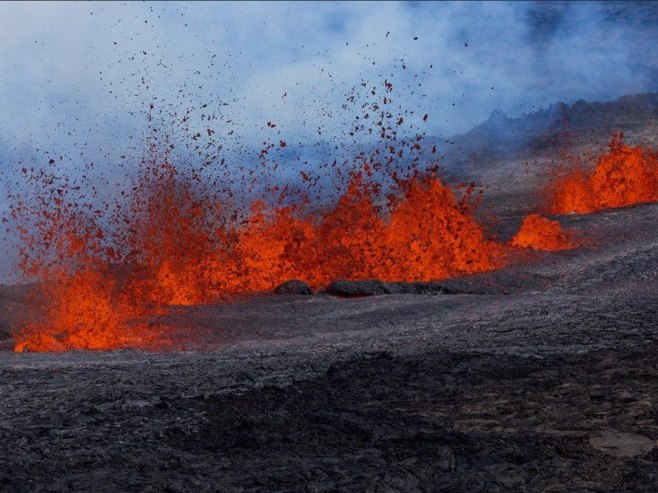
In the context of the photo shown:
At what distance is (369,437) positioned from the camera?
24.4 ft

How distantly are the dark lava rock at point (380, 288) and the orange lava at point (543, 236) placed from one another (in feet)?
13.4

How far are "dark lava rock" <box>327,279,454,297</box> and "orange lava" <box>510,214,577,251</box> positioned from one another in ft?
13.4

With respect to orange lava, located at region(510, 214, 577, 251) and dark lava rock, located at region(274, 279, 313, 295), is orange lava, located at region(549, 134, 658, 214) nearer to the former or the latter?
orange lava, located at region(510, 214, 577, 251)

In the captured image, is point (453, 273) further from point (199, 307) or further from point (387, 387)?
point (387, 387)

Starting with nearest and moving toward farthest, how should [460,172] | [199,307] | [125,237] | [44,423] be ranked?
[44,423] → [199,307] → [125,237] → [460,172]

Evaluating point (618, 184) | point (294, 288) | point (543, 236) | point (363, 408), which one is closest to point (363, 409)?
point (363, 408)

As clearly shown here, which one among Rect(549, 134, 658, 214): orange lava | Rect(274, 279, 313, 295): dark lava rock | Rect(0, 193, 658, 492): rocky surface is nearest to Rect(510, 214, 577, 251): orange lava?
Rect(549, 134, 658, 214): orange lava

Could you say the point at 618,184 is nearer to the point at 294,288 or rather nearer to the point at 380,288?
the point at 380,288

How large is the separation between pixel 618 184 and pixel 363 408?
20466 millimetres

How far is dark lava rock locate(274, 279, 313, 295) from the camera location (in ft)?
60.7

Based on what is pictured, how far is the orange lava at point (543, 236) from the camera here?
69.3ft

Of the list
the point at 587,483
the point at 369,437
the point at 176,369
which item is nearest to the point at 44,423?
the point at 176,369

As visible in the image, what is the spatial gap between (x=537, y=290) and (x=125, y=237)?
10.1 metres

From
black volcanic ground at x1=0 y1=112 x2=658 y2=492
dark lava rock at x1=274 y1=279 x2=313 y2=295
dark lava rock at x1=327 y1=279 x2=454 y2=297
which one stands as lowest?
black volcanic ground at x1=0 y1=112 x2=658 y2=492
